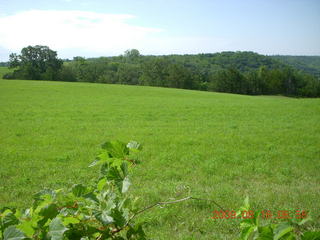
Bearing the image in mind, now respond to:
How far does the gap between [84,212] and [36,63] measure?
236ft

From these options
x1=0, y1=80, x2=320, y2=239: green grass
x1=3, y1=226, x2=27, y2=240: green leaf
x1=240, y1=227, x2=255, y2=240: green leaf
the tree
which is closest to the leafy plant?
x1=3, y1=226, x2=27, y2=240: green leaf

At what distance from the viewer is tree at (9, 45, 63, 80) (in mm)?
62894

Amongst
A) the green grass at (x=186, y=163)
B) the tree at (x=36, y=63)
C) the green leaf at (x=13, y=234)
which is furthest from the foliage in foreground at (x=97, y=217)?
the tree at (x=36, y=63)

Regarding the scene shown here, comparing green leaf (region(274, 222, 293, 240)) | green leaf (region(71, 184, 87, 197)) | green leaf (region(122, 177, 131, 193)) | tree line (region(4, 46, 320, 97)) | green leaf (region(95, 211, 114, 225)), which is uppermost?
green leaf (region(274, 222, 293, 240))

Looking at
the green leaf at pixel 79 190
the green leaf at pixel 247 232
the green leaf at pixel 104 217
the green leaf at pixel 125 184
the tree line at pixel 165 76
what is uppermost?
the green leaf at pixel 125 184

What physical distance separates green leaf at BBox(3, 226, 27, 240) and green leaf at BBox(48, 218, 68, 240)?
0.22ft

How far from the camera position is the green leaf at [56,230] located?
68 centimetres

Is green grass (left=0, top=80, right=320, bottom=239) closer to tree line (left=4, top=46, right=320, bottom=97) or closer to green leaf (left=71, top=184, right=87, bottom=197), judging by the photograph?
green leaf (left=71, top=184, right=87, bottom=197)

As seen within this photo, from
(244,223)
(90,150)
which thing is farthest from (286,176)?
(244,223)

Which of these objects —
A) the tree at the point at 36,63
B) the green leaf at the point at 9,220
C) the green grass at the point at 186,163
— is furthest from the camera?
the tree at the point at 36,63

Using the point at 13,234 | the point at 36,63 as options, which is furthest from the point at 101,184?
the point at 36,63

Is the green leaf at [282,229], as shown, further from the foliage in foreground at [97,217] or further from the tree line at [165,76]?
the tree line at [165,76]

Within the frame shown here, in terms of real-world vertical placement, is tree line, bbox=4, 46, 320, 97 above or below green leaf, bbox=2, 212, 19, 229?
below

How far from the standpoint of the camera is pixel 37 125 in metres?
12.5
